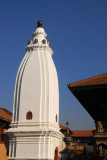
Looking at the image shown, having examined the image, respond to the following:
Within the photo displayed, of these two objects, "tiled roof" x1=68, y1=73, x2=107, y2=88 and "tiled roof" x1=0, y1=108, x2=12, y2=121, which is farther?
"tiled roof" x1=0, y1=108, x2=12, y2=121

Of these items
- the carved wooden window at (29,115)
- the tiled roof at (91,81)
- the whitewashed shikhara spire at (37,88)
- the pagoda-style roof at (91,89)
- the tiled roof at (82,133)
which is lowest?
the tiled roof at (82,133)

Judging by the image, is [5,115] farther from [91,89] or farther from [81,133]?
[81,133]

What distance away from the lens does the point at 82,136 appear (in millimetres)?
55062

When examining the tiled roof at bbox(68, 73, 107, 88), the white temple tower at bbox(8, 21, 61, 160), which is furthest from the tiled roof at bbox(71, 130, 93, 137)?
the tiled roof at bbox(68, 73, 107, 88)

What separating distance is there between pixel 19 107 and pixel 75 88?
569 inches

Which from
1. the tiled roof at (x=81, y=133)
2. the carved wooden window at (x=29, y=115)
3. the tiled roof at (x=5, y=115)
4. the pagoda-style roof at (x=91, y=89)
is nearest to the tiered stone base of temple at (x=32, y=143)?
the carved wooden window at (x=29, y=115)

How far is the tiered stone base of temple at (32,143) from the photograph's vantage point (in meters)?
19.1

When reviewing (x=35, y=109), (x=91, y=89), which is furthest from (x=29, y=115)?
(x=91, y=89)

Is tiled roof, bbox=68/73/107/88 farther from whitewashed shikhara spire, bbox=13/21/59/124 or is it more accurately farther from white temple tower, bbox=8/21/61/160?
whitewashed shikhara spire, bbox=13/21/59/124

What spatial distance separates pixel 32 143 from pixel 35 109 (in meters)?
2.84

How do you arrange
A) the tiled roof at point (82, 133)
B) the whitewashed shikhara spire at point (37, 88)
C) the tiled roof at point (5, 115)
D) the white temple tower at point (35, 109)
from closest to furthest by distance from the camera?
1. the white temple tower at point (35, 109)
2. the whitewashed shikhara spire at point (37, 88)
3. the tiled roof at point (5, 115)
4. the tiled roof at point (82, 133)

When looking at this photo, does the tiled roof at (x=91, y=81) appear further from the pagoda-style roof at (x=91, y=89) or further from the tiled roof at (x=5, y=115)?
the tiled roof at (x=5, y=115)

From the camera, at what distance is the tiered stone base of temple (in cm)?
1914

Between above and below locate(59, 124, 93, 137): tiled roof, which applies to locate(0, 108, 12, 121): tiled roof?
above
